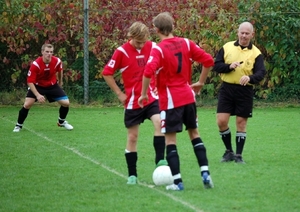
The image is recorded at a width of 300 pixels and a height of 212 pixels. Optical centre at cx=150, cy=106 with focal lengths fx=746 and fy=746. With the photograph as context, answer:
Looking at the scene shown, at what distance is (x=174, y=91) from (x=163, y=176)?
0.89 meters

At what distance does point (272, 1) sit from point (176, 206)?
1185cm

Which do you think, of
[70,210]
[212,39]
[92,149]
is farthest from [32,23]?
[70,210]

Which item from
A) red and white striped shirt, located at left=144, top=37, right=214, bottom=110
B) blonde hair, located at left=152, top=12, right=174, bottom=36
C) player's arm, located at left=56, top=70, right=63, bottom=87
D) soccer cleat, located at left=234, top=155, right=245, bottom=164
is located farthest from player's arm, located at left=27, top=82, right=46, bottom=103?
blonde hair, located at left=152, top=12, right=174, bottom=36

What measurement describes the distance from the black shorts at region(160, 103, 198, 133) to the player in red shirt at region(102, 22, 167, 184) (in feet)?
1.70

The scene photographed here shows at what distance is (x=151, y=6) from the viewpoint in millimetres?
18125

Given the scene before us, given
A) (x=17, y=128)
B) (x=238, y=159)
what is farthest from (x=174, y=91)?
(x=17, y=128)

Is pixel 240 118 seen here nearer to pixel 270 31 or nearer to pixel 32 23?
pixel 270 31

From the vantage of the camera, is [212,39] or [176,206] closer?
[176,206]

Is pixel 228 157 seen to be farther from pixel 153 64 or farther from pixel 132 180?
pixel 153 64

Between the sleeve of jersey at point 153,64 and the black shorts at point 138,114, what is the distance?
0.81m

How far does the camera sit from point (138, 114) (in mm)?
7824

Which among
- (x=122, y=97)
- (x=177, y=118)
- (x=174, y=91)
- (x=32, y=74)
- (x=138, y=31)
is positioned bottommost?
(x=32, y=74)

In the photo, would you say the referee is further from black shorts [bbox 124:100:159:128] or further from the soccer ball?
the soccer ball

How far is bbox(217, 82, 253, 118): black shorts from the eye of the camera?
9.25 m
